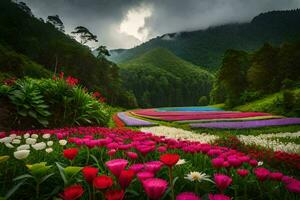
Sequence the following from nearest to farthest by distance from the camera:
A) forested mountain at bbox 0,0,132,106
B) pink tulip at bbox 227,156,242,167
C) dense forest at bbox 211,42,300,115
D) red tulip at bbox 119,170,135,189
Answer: red tulip at bbox 119,170,135,189 → pink tulip at bbox 227,156,242,167 → dense forest at bbox 211,42,300,115 → forested mountain at bbox 0,0,132,106

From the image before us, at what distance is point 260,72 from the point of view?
43406mm

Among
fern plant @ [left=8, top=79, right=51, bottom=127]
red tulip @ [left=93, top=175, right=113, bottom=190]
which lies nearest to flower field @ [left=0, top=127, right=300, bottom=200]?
red tulip @ [left=93, top=175, right=113, bottom=190]

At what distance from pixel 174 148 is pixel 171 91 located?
5027 inches

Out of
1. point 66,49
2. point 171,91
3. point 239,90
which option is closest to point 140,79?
point 171,91

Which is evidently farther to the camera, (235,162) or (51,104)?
(51,104)

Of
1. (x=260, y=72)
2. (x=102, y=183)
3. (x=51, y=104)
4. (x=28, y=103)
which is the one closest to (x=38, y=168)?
(x=102, y=183)

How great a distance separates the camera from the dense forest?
41941 mm

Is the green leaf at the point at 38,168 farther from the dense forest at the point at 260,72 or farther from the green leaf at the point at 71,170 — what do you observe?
the dense forest at the point at 260,72

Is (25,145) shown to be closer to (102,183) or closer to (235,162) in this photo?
(102,183)

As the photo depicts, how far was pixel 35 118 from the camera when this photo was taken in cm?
771

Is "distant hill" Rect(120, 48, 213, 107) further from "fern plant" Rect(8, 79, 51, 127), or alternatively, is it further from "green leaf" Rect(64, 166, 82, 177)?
"green leaf" Rect(64, 166, 82, 177)

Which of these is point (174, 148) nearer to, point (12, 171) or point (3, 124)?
point (12, 171)

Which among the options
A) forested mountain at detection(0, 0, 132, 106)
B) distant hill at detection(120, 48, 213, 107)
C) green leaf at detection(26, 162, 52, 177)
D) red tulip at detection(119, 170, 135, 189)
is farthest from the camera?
distant hill at detection(120, 48, 213, 107)

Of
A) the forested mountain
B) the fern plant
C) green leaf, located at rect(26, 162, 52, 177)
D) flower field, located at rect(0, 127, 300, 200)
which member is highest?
the forested mountain
